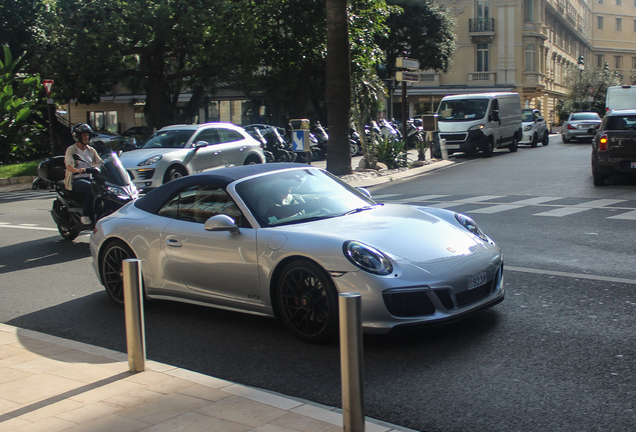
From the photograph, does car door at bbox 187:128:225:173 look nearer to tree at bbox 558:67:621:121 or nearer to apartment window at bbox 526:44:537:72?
apartment window at bbox 526:44:537:72

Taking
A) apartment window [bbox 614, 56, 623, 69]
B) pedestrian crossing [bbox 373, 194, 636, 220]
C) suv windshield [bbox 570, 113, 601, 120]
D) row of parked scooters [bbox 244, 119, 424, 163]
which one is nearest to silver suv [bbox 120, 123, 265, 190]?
row of parked scooters [bbox 244, 119, 424, 163]

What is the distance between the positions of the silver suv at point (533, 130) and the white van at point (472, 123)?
15.2 feet

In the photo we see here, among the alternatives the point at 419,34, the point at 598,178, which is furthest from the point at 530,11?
the point at 598,178

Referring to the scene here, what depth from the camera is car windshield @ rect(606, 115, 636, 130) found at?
15.0 m

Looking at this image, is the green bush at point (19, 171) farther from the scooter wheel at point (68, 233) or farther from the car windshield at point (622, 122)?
the car windshield at point (622, 122)

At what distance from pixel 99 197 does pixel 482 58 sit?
55178mm

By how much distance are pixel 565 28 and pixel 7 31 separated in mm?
57415

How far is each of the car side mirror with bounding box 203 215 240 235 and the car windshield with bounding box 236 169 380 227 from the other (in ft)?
0.75

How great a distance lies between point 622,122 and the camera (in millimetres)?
15094

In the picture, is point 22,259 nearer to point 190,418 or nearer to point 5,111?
point 190,418

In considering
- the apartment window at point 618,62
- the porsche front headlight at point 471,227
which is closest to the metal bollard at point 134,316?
the porsche front headlight at point 471,227

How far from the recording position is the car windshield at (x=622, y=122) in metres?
15.0

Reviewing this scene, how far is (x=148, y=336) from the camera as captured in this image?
5.69 meters

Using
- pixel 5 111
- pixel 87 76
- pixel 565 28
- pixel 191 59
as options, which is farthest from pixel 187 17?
pixel 565 28
